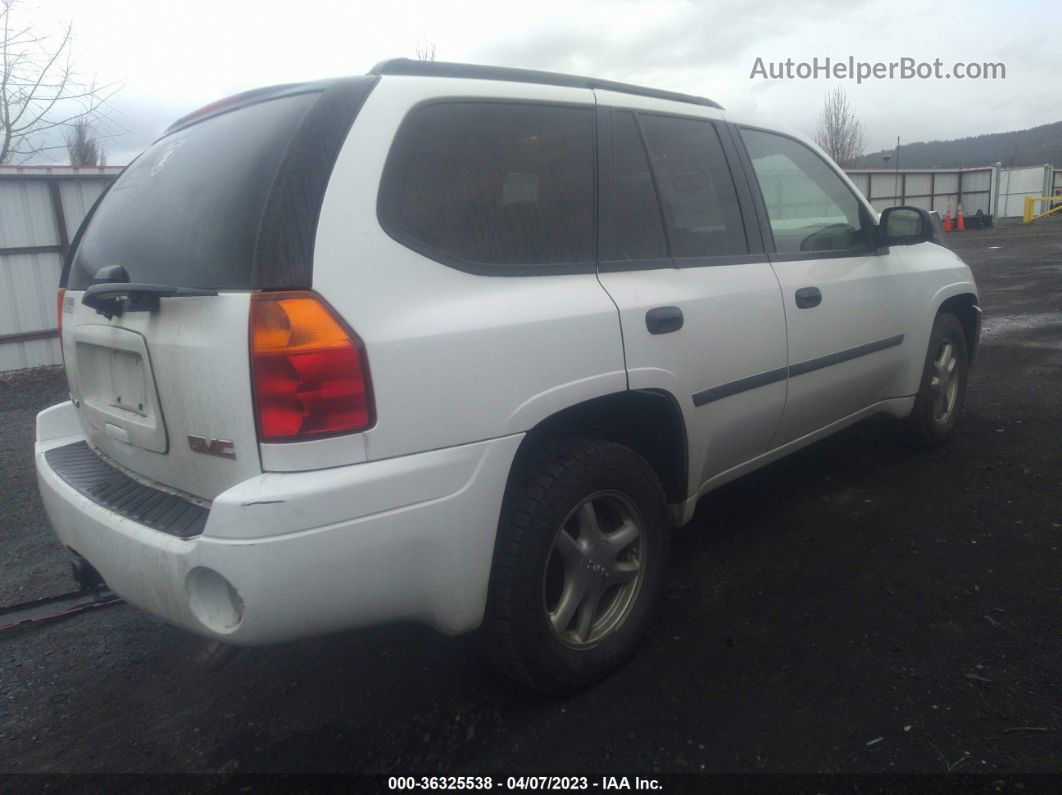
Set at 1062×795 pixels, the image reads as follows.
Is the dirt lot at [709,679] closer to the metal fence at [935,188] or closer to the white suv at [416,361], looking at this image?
the white suv at [416,361]

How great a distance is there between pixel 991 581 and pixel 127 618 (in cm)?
334

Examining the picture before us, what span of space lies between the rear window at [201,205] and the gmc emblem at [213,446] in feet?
1.22

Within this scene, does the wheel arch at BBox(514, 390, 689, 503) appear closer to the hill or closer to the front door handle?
the front door handle

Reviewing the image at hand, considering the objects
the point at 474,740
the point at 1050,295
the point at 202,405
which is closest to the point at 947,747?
the point at 474,740

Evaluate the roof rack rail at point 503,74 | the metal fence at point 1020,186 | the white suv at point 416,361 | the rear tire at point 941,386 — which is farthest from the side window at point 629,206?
the metal fence at point 1020,186

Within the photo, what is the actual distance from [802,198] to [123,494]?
9.85ft

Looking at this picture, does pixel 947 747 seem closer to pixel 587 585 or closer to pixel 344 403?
pixel 587 585

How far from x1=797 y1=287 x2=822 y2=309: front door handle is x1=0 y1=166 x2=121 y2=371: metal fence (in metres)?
8.35

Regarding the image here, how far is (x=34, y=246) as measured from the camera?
8789 mm

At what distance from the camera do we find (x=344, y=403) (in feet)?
5.98

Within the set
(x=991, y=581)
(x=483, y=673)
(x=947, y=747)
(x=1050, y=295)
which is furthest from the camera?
(x=1050, y=295)

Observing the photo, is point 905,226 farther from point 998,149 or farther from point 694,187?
point 998,149

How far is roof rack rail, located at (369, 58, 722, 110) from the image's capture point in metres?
2.16

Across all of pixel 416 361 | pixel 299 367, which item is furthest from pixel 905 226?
pixel 299 367
